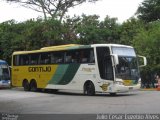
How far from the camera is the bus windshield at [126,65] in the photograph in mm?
27312

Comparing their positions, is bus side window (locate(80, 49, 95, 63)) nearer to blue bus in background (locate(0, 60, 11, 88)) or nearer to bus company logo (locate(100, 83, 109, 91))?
bus company logo (locate(100, 83, 109, 91))

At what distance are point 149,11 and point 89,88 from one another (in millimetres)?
34952

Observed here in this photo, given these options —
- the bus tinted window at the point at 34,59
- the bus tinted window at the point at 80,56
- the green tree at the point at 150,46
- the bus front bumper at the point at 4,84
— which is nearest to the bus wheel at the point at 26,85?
the bus tinted window at the point at 34,59

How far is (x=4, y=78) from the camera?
41875 mm

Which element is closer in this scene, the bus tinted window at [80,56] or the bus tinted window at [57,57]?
the bus tinted window at [80,56]

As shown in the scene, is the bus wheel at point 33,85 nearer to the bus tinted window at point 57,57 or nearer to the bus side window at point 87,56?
the bus tinted window at point 57,57

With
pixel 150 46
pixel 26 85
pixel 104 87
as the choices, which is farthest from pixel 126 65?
Answer: pixel 150 46

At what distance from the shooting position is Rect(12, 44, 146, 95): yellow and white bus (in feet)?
89.5

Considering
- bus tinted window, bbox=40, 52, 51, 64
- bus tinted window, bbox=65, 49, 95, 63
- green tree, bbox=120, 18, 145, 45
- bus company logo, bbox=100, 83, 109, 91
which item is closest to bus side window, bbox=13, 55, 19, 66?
bus tinted window, bbox=40, 52, 51, 64

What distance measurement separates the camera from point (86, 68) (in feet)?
94.0

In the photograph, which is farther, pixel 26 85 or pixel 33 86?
pixel 26 85

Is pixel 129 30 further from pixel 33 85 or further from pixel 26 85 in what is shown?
pixel 33 85

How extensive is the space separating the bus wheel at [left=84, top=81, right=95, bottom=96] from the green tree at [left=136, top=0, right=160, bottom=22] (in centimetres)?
3381

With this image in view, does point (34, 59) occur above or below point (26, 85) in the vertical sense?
above
